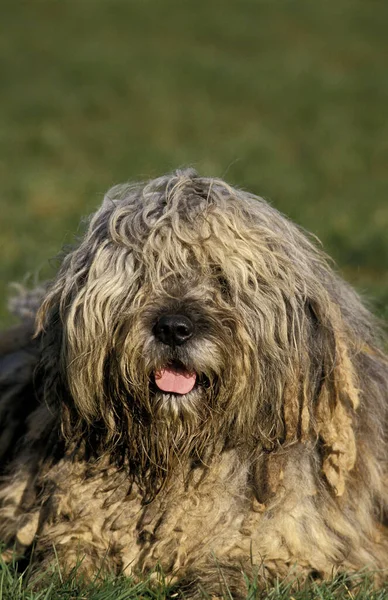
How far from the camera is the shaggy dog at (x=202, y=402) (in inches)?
146

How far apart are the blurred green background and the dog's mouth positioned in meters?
1.11

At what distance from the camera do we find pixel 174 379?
371cm

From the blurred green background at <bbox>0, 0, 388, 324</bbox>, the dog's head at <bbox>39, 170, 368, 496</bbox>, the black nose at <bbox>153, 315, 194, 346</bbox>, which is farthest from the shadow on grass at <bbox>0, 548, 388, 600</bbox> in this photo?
the blurred green background at <bbox>0, 0, 388, 324</bbox>

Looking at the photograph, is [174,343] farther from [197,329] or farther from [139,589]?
[139,589]

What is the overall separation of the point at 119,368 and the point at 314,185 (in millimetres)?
8684

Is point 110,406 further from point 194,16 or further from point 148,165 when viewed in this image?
point 194,16

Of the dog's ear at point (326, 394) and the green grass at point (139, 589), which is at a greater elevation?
the dog's ear at point (326, 394)

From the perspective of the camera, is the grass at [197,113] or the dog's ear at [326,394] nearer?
the dog's ear at [326,394]

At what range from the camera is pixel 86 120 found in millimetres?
16516

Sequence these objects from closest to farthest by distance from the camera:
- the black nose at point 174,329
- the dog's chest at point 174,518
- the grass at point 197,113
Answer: the black nose at point 174,329
the dog's chest at point 174,518
the grass at point 197,113

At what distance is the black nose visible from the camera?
357 centimetres

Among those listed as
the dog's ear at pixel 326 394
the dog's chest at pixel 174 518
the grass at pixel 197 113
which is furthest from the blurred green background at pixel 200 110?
the dog's chest at pixel 174 518

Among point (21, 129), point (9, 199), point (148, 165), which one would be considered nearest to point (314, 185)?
point (148, 165)

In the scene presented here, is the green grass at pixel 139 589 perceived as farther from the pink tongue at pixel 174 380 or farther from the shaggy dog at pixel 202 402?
the pink tongue at pixel 174 380
